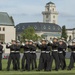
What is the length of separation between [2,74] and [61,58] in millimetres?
5667

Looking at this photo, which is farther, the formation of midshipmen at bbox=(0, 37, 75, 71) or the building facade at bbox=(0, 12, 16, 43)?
the building facade at bbox=(0, 12, 16, 43)

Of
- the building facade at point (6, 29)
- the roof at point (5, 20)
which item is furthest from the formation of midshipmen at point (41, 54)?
the building facade at point (6, 29)

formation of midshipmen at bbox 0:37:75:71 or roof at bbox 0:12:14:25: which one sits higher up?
roof at bbox 0:12:14:25

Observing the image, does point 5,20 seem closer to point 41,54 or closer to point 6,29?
point 6,29

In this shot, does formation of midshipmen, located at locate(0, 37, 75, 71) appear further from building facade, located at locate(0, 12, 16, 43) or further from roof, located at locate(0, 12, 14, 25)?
building facade, located at locate(0, 12, 16, 43)

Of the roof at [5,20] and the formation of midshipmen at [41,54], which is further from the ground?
the roof at [5,20]

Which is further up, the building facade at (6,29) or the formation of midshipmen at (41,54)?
the building facade at (6,29)

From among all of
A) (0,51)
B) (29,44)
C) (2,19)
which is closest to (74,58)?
(29,44)

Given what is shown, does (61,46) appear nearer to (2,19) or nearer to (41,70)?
(41,70)

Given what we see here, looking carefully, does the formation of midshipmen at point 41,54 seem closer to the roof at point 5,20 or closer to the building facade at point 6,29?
the roof at point 5,20

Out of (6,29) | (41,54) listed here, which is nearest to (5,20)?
(6,29)

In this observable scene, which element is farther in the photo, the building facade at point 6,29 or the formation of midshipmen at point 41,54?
the building facade at point 6,29

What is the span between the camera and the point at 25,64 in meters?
23.8

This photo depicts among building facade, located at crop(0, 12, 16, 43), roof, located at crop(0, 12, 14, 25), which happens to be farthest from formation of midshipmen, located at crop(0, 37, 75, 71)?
building facade, located at crop(0, 12, 16, 43)
